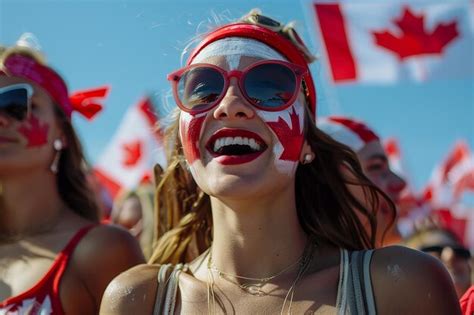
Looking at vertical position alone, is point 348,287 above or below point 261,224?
below

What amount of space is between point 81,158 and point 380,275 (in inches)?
77.3

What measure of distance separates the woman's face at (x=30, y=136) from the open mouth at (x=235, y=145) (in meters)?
1.22

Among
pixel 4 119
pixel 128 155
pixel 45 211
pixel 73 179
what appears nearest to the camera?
pixel 4 119

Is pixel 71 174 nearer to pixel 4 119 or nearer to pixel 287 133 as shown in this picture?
pixel 4 119

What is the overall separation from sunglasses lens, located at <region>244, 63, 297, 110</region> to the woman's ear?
0.76 ft

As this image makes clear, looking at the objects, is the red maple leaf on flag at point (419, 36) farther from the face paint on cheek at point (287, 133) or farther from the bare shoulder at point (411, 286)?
the bare shoulder at point (411, 286)

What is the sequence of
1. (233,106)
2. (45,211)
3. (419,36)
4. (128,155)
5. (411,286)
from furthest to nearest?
(128,155), (419,36), (45,211), (233,106), (411,286)

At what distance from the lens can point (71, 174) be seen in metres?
3.71

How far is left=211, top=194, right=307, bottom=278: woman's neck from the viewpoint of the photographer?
2529 mm

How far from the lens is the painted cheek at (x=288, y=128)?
2496mm

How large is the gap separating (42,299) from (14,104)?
0.92 m

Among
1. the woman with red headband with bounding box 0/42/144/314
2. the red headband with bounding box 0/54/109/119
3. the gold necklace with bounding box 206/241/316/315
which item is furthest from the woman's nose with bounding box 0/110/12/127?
the gold necklace with bounding box 206/241/316/315

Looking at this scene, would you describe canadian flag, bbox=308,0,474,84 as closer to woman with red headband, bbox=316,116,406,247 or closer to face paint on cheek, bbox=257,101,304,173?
woman with red headband, bbox=316,116,406,247

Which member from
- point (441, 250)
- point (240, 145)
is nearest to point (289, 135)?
point (240, 145)
